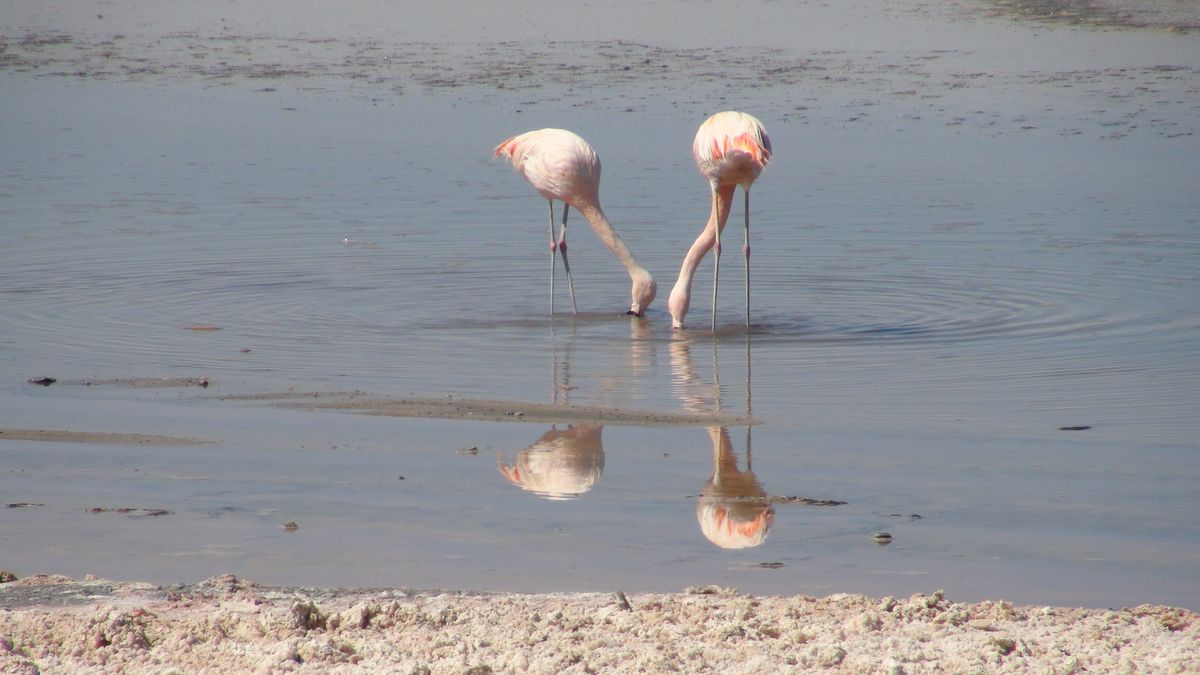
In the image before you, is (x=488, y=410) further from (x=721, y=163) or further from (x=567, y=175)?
(x=567, y=175)

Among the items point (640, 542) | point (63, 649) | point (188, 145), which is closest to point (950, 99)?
point (188, 145)

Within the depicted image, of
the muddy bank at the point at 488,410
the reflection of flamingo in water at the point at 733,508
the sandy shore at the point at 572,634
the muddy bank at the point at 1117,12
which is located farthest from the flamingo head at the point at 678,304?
the muddy bank at the point at 1117,12

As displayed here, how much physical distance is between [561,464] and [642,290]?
389cm

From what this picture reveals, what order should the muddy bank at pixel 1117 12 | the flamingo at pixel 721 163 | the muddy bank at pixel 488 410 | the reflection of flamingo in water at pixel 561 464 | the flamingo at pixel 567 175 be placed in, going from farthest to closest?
1. the muddy bank at pixel 1117 12
2. the flamingo at pixel 567 175
3. the flamingo at pixel 721 163
4. the muddy bank at pixel 488 410
5. the reflection of flamingo in water at pixel 561 464

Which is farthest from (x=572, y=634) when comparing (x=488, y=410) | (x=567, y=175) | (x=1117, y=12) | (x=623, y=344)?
(x=1117, y=12)

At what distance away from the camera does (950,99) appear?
63.7ft

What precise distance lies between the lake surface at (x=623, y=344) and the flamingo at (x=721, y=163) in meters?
0.32

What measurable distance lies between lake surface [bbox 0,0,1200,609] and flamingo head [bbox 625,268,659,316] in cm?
36

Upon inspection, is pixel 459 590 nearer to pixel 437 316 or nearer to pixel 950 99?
pixel 437 316

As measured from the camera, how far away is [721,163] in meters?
9.87

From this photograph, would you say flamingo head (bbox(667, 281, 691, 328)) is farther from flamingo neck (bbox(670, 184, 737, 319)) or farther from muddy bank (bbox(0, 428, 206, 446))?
muddy bank (bbox(0, 428, 206, 446))

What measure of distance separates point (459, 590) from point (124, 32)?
2451 centimetres

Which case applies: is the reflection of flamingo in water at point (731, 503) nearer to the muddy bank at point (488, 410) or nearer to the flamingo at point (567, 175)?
the muddy bank at point (488, 410)

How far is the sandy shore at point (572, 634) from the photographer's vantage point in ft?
13.0
